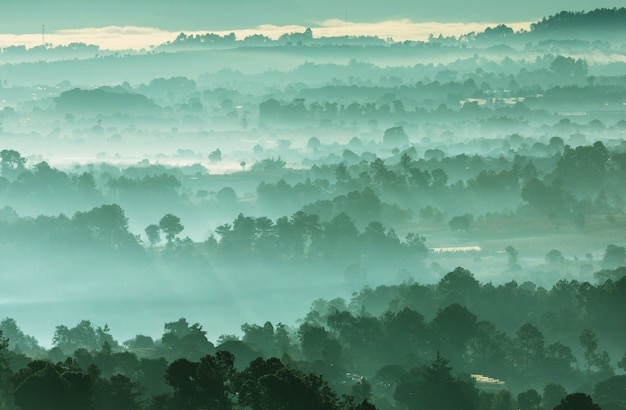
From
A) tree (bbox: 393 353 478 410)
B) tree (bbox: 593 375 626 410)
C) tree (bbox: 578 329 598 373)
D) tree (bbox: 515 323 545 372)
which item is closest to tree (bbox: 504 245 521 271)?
tree (bbox: 578 329 598 373)

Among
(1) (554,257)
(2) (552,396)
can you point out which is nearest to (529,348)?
(2) (552,396)

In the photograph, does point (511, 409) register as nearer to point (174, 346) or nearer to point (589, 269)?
point (174, 346)

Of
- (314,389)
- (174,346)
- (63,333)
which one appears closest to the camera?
(314,389)

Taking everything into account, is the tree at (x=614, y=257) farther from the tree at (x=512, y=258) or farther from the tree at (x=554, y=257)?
the tree at (x=512, y=258)

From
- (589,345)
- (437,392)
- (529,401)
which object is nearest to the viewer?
(437,392)

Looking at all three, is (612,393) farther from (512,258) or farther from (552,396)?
(512,258)

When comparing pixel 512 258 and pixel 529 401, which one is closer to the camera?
pixel 529 401

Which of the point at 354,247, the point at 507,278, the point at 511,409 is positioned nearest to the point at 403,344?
the point at 511,409

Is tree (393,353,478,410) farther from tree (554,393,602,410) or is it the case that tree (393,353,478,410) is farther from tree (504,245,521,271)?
tree (504,245,521,271)
